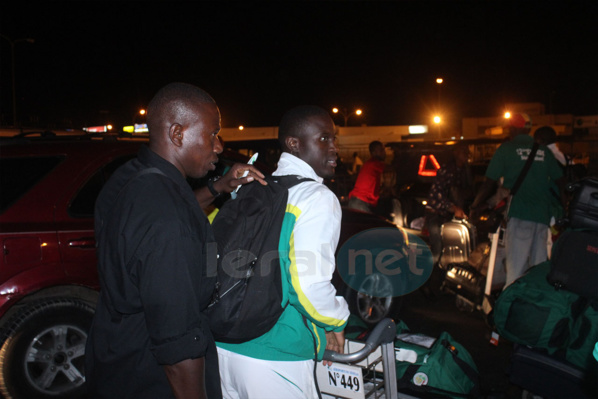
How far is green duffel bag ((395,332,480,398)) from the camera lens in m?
3.03

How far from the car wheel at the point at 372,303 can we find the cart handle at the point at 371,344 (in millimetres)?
3198

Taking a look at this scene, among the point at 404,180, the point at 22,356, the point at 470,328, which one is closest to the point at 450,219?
the point at 470,328

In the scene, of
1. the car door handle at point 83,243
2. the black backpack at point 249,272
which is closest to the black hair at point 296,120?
the black backpack at point 249,272

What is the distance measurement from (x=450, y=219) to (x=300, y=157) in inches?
187

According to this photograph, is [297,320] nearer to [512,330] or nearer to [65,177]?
[512,330]

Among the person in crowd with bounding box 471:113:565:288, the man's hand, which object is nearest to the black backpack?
the man's hand

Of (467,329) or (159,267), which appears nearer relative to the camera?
(159,267)

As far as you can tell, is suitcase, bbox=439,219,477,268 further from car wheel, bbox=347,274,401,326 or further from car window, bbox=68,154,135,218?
car window, bbox=68,154,135,218

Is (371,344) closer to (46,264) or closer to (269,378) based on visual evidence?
(269,378)

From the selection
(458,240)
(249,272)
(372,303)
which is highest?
(249,272)

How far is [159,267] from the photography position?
1.52 metres

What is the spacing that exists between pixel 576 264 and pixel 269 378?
2204mm

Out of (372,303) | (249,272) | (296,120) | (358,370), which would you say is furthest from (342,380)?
(372,303)

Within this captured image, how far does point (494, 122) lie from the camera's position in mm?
48656
